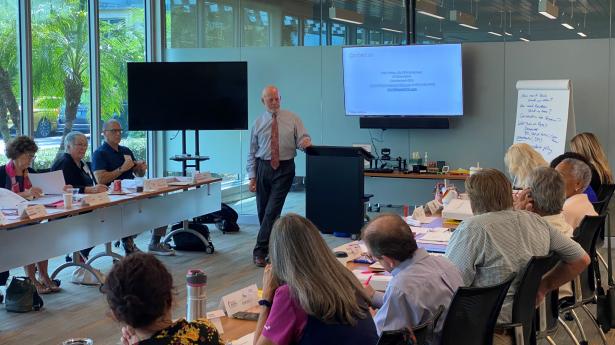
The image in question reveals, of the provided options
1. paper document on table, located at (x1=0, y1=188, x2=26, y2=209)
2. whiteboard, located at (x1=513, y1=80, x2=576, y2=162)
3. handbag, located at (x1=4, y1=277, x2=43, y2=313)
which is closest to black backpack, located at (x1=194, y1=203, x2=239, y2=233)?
whiteboard, located at (x1=513, y1=80, x2=576, y2=162)

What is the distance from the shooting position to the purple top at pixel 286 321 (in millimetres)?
2736

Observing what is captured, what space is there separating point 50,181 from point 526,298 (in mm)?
4603

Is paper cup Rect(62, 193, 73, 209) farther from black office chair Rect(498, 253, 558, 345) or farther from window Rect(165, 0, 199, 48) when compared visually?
window Rect(165, 0, 199, 48)

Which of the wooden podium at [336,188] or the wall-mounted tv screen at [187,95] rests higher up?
the wall-mounted tv screen at [187,95]

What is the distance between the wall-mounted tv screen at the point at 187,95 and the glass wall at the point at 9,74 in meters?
1.29

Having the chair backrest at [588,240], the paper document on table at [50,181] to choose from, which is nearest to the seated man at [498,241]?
the chair backrest at [588,240]

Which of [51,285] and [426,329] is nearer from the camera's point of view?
[426,329]

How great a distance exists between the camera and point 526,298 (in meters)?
3.80

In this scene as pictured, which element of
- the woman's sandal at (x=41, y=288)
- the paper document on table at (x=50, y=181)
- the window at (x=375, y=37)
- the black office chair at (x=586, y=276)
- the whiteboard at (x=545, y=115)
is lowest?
the woman's sandal at (x=41, y=288)

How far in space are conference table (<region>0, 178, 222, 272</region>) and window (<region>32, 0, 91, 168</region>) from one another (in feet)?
5.34

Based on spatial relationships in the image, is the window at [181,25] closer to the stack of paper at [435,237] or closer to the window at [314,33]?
the window at [314,33]

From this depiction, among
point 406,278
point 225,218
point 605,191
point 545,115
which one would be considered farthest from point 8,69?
point 406,278

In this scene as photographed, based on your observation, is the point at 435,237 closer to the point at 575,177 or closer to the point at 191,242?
the point at 575,177

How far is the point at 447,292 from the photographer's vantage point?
3211 millimetres
